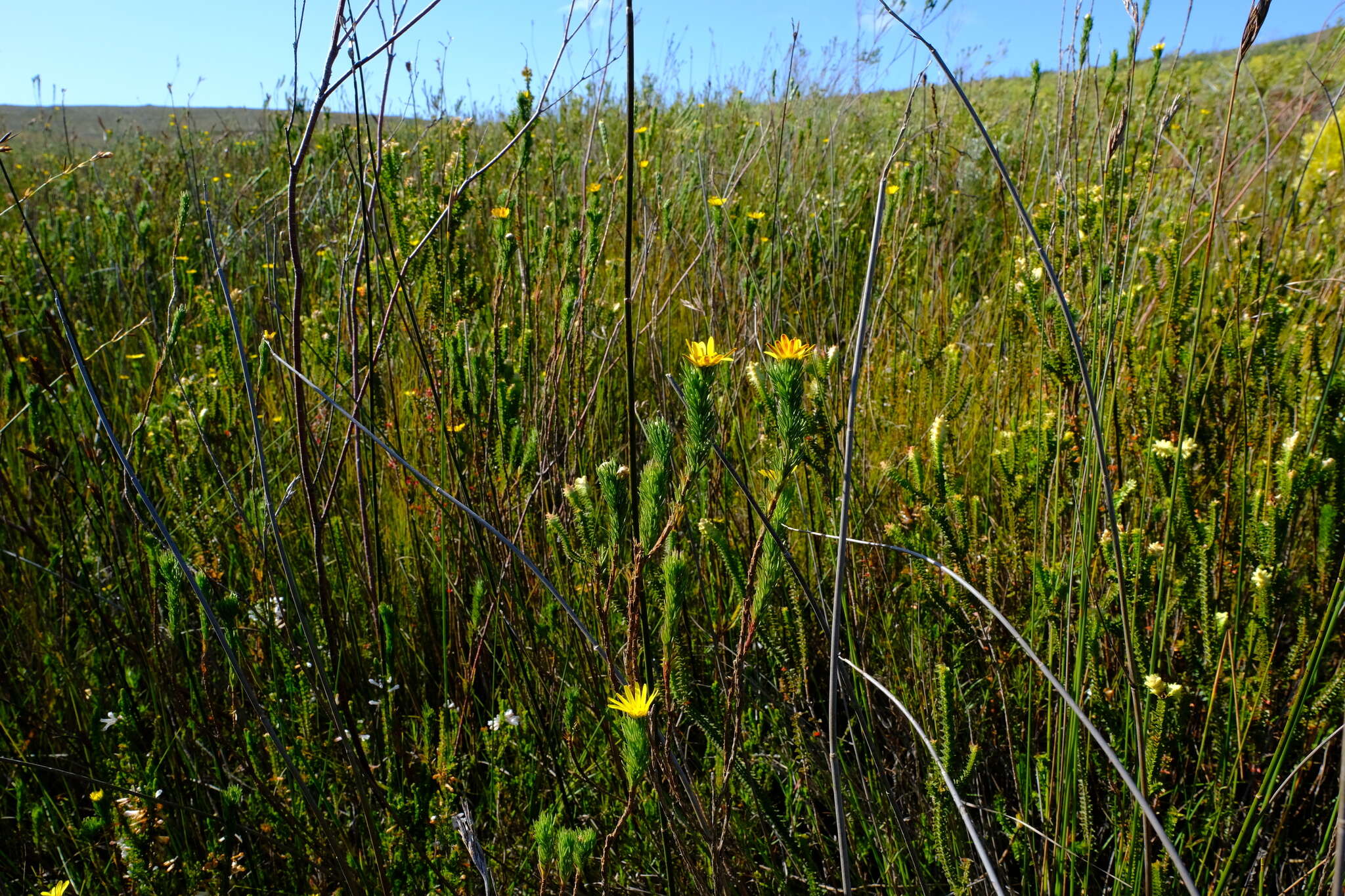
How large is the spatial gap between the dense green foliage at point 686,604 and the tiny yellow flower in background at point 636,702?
0.03 meters

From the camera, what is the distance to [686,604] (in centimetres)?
130

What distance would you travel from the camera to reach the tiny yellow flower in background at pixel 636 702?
0.64m

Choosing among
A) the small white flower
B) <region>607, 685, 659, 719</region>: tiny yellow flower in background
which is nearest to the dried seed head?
<region>607, 685, 659, 719</region>: tiny yellow flower in background

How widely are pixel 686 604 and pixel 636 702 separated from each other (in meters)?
0.65

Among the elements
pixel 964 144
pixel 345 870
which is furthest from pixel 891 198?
pixel 964 144

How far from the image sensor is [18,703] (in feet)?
4.37

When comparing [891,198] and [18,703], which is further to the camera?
[891,198]

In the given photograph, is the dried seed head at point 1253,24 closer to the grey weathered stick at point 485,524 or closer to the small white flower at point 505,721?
the grey weathered stick at point 485,524

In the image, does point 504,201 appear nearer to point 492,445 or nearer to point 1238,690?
point 492,445

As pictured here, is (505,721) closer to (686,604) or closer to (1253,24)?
(686,604)

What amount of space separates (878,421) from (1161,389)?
0.56 metres

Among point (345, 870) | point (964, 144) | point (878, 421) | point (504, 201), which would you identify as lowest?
point (345, 870)

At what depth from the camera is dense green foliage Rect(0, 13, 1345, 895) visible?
930 mm

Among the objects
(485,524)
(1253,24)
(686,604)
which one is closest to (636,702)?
(485,524)
